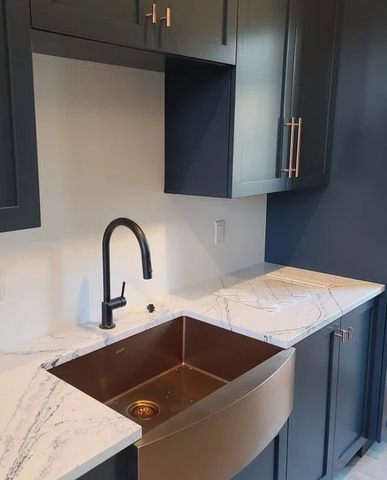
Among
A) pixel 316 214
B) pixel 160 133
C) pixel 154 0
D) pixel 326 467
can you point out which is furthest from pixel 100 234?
pixel 326 467

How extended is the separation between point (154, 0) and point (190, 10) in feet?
0.49

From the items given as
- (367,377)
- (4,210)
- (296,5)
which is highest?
(296,5)

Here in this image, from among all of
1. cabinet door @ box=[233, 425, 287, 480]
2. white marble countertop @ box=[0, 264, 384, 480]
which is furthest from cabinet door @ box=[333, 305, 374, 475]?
cabinet door @ box=[233, 425, 287, 480]

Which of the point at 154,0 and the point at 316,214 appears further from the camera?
the point at 316,214

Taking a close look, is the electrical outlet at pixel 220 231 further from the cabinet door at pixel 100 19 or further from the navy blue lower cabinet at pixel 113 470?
the navy blue lower cabinet at pixel 113 470

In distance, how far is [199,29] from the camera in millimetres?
1454

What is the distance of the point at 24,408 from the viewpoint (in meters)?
1.18

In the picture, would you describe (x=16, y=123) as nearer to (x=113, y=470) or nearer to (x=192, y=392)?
(x=113, y=470)

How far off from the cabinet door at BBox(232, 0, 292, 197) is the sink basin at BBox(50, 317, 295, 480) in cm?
60

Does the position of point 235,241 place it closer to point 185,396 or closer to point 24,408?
point 185,396

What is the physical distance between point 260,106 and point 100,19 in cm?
76

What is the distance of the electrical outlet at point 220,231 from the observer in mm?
2234

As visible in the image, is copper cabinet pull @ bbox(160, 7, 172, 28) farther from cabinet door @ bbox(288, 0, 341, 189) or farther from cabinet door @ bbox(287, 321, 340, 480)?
cabinet door @ bbox(287, 321, 340, 480)

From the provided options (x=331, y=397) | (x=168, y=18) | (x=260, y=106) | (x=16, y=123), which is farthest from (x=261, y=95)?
(x=331, y=397)
